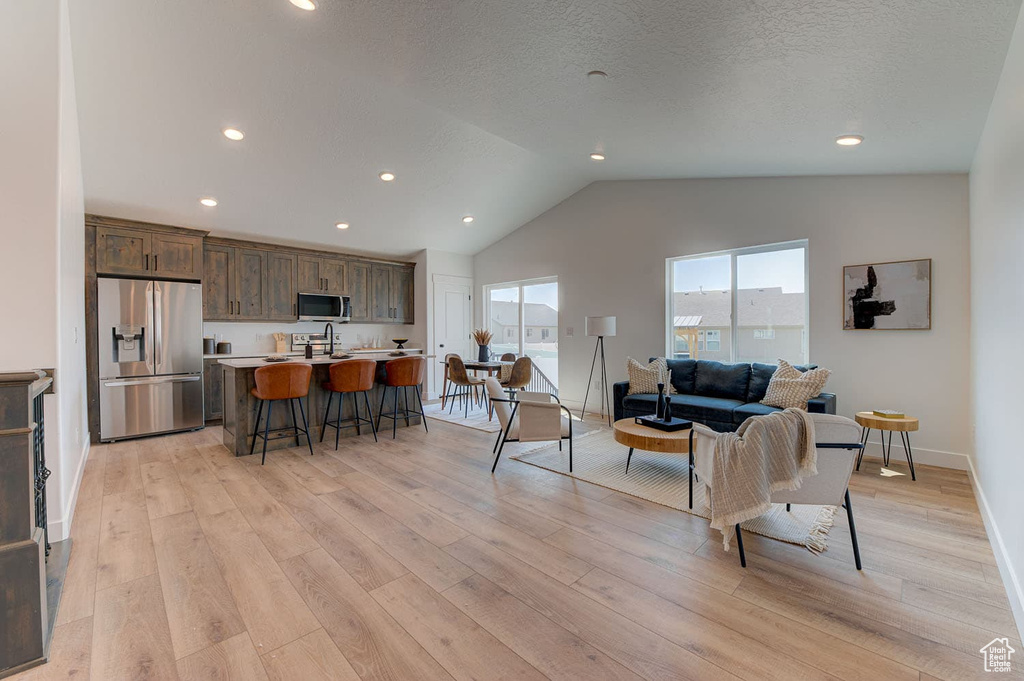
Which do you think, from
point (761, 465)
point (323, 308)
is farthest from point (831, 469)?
point (323, 308)

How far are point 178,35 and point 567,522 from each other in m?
4.15

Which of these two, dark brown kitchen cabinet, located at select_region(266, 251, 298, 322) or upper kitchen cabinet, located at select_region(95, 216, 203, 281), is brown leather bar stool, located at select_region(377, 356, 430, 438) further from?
upper kitchen cabinet, located at select_region(95, 216, 203, 281)

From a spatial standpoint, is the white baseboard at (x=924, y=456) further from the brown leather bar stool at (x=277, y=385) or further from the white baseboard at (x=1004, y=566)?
the brown leather bar stool at (x=277, y=385)

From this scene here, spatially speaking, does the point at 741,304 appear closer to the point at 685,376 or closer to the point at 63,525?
the point at 685,376

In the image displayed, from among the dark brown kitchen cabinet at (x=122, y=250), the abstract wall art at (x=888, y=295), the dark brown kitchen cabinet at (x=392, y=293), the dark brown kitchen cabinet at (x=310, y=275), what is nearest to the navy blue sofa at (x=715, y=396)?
the abstract wall art at (x=888, y=295)

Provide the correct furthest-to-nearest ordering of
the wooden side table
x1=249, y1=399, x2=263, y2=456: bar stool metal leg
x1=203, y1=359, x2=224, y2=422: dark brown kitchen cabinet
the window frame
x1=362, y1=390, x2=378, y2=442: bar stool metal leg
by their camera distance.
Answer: the window frame, x1=203, y1=359, x2=224, y2=422: dark brown kitchen cabinet, x1=362, y1=390, x2=378, y2=442: bar stool metal leg, x1=249, y1=399, x2=263, y2=456: bar stool metal leg, the wooden side table

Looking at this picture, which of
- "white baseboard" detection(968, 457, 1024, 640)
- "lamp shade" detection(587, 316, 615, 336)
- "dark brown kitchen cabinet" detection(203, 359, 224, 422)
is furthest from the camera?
"dark brown kitchen cabinet" detection(203, 359, 224, 422)

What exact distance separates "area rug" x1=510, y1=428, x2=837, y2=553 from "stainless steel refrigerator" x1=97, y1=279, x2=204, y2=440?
4124mm

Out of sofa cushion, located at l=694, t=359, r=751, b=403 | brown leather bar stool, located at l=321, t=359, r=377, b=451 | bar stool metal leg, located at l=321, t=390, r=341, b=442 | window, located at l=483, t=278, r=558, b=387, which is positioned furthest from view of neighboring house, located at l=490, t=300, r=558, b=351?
bar stool metal leg, located at l=321, t=390, r=341, b=442

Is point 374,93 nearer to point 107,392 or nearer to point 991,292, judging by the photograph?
point 107,392

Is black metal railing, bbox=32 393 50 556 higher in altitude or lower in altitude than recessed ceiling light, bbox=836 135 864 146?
lower

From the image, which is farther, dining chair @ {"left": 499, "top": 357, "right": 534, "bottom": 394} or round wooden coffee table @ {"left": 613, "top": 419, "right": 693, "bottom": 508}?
dining chair @ {"left": 499, "top": 357, "right": 534, "bottom": 394}

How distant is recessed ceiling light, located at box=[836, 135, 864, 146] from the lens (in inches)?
122

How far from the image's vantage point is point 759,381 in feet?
14.4
